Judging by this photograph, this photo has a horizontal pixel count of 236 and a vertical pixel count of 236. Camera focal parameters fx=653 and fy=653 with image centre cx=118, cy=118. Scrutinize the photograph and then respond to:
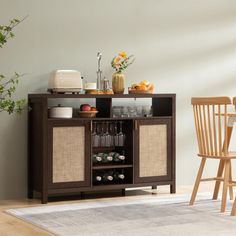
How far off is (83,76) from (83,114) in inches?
21.1

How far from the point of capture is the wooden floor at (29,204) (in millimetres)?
4652

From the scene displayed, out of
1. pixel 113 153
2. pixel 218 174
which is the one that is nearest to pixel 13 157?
pixel 113 153

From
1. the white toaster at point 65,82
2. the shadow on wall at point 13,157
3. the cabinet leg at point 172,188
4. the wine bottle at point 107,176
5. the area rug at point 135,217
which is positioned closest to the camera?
the area rug at point 135,217

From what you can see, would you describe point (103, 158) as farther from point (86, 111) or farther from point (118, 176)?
point (86, 111)

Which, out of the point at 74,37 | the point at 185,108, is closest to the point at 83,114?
the point at 74,37

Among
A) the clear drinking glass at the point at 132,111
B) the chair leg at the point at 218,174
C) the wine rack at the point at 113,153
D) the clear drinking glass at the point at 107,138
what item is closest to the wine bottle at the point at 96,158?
the wine rack at the point at 113,153

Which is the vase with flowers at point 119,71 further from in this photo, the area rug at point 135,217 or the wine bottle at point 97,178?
the area rug at point 135,217

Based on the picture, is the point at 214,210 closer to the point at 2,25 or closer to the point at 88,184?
the point at 88,184

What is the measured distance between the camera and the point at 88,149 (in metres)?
6.00

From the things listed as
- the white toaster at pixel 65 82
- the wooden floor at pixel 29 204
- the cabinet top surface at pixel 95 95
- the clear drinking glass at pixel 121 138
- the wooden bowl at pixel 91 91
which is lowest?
the wooden floor at pixel 29 204

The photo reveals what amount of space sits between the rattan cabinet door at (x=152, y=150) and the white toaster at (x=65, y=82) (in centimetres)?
67

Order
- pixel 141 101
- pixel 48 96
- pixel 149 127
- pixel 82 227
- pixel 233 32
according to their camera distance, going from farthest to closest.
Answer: pixel 233 32, pixel 141 101, pixel 149 127, pixel 48 96, pixel 82 227

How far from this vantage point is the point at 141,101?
6746 mm

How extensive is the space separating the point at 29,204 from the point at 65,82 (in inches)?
45.3
